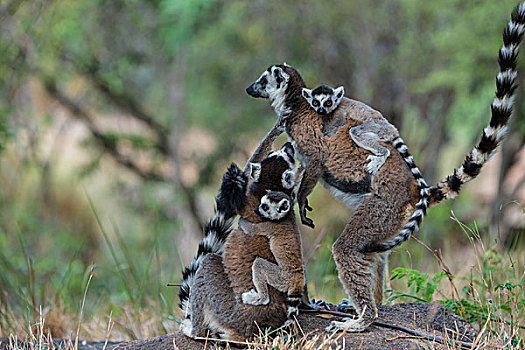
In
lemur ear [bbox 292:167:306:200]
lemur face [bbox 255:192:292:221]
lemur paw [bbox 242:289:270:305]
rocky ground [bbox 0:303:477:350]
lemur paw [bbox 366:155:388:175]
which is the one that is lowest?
rocky ground [bbox 0:303:477:350]

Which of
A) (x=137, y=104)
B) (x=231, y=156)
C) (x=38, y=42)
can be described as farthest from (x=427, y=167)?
(x=38, y=42)

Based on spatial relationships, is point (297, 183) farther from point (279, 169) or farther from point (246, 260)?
point (246, 260)

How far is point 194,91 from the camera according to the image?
43.5 feet

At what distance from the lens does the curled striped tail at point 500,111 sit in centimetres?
365

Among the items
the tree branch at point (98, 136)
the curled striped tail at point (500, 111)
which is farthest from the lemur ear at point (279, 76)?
the tree branch at point (98, 136)

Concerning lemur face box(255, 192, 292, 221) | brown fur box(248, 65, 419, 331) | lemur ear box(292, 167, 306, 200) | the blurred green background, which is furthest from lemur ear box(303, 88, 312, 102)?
the blurred green background

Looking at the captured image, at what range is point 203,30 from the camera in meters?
11.2

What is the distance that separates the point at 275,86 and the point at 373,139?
0.88 metres

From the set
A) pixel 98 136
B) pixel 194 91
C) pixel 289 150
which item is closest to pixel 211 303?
pixel 289 150

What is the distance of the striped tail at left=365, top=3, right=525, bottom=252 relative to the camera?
3656mm

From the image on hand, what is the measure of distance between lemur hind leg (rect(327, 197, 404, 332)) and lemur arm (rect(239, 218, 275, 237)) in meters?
0.43

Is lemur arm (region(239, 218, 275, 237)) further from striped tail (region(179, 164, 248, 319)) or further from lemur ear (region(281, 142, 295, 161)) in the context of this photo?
lemur ear (region(281, 142, 295, 161))

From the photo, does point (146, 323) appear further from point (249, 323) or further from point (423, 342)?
point (423, 342)

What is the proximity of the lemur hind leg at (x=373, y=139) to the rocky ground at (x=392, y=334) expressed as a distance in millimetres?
1054
